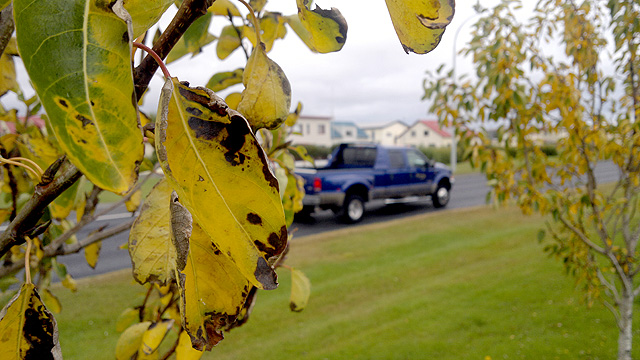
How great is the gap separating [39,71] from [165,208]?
284 mm

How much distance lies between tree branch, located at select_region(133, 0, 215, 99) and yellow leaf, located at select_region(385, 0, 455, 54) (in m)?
0.18

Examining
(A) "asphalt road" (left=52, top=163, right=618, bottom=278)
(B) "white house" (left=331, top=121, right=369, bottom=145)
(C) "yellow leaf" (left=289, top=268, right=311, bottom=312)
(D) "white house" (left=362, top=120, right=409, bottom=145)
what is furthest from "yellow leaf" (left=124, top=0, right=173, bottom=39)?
(D) "white house" (left=362, top=120, right=409, bottom=145)

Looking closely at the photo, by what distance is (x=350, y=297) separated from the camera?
4637 mm

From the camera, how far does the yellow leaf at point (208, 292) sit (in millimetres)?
410

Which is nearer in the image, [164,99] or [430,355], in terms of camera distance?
[164,99]

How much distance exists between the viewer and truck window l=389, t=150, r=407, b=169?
38.4 feet

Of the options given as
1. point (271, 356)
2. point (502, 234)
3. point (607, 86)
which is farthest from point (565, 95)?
point (502, 234)

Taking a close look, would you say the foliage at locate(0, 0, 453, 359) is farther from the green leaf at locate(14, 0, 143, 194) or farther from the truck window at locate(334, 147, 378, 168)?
the truck window at locate(334, 147, 378, 168)

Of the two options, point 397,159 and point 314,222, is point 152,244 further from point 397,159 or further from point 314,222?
point 397,159

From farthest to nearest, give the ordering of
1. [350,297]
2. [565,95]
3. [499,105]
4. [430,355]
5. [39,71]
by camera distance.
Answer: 1. [350,297]
2. [430,355]
3. [499,105]
4. [565,95]
5. [39,71]

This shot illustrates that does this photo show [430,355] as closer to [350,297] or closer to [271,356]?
[271,356]

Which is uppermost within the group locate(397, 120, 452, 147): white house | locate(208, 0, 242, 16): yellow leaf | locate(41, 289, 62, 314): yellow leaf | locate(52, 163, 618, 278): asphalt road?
locate(397, 120, 452, 147): white house

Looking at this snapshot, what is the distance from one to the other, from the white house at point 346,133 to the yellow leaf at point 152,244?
48.6 m

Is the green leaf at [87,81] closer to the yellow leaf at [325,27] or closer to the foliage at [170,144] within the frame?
the foliage at [170,144]
